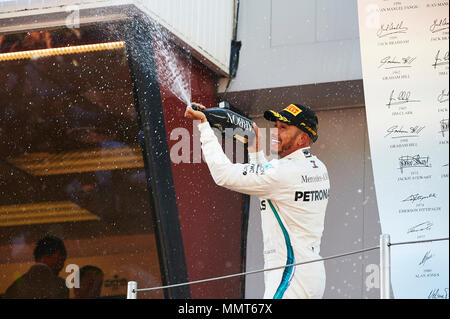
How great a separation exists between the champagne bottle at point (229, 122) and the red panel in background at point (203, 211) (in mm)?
1583

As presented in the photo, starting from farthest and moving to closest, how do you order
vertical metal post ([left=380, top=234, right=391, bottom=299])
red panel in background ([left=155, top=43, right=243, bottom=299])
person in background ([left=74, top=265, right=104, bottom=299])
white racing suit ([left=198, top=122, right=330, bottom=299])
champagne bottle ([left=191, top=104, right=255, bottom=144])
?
person in background ([left=74, top=265, right=104, bottom=299]) → red panel in background ([left=155, top=43, right=243, bottom=299]) → champagne bottle ([left=191, top=104, right=255, bottom=144]) → white racing suit ([left=198, top=122, right=330, bottom=299]) → vertical metal post ([left=380, top=234, right=391, bottom=299])

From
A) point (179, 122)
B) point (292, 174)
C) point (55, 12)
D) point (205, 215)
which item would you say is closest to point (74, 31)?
point (55, 12)

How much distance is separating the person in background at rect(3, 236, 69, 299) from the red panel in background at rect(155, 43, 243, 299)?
1.24 m

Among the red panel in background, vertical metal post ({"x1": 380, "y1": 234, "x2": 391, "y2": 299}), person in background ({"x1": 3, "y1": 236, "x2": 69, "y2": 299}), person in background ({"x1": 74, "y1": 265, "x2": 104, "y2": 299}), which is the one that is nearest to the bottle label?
vertical metal post ({"x1": 380, "y1": 234, "x2": 391, "y2": 299})

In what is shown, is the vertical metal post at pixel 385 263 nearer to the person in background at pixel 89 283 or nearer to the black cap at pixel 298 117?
the black cap at pixel 298 117

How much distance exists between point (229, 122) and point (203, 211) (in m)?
2.22

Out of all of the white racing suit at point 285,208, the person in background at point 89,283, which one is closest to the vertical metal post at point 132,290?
the white racing suit at point 285,208

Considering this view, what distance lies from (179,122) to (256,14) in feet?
3.77

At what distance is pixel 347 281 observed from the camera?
20.6 ft

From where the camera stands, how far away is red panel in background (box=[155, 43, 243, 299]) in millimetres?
5883

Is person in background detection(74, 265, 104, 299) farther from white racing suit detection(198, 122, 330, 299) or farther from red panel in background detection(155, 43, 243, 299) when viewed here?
white racing suit detection(198, 122, 330, 299)

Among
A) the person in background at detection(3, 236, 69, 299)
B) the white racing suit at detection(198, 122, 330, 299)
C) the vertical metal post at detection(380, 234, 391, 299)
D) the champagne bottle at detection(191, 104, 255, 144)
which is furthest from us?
the person in background at detection(3, 236, 69, 299)

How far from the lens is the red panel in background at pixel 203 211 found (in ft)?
19.3

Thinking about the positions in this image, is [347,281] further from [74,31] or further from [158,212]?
[74,31]
